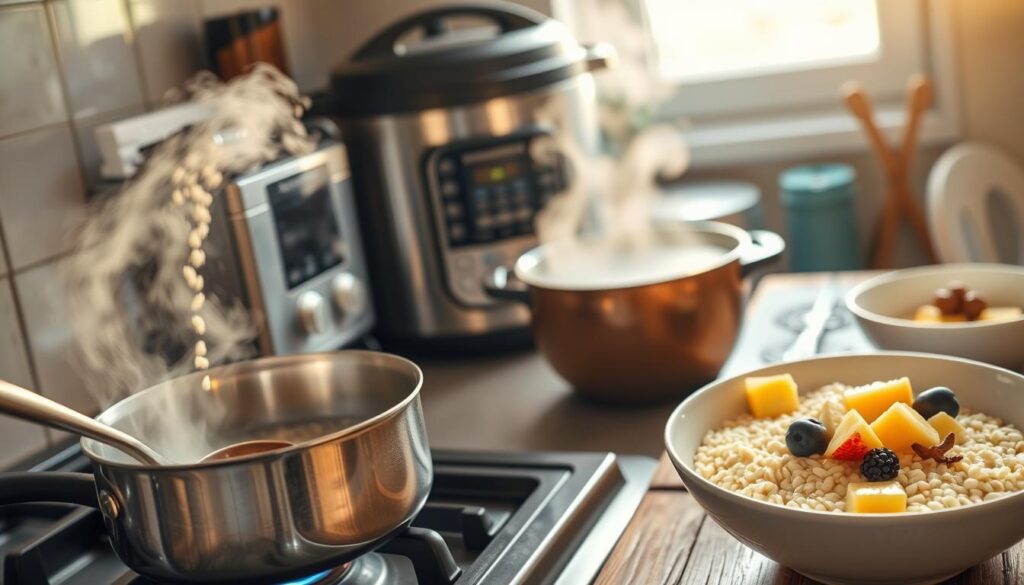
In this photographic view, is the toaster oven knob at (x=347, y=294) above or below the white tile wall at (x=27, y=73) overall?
below

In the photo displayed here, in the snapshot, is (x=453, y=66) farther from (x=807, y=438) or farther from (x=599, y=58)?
(x=807, y=438)

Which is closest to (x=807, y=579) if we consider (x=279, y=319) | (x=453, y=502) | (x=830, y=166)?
(x=453, y=502)

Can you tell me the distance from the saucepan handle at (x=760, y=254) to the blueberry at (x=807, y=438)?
1.16ft

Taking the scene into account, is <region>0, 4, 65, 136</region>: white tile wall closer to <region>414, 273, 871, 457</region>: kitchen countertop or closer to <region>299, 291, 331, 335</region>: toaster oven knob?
<region>299, 291, 331, 335</region>: toaster oven knob

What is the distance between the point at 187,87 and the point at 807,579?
95 centimetres

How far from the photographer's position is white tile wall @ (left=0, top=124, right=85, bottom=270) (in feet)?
3.53

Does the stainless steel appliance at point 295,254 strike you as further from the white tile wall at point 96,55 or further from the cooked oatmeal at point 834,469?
the cooked oatmeal at point 834,469

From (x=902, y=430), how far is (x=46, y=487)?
0.57 m

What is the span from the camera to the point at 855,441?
731 mm

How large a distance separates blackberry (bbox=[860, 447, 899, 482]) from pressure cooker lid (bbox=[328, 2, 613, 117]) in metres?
0.70

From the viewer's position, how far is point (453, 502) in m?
0.96

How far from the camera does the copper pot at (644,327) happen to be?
1.05 m

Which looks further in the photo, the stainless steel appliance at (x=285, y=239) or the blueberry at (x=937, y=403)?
the stainless steel appliance at (x=285, y=239)

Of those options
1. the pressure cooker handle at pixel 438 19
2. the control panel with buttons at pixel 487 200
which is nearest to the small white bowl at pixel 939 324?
the control panel with buttons at pixel 487 200
